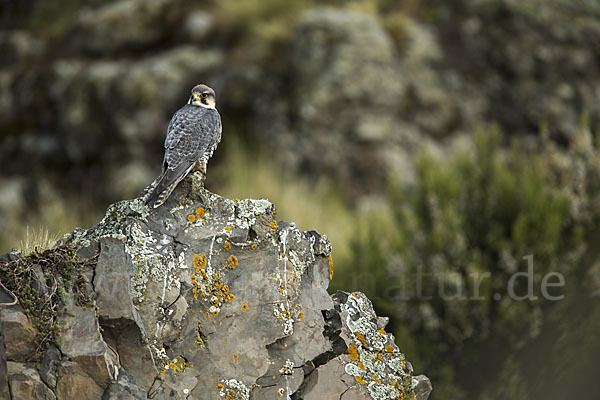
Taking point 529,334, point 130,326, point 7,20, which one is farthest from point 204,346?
point 7,20

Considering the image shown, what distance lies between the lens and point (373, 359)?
3080 mm

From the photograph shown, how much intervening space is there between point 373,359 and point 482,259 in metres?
3.70

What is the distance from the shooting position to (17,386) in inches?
93.7

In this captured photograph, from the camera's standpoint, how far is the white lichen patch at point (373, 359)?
9.86 ft

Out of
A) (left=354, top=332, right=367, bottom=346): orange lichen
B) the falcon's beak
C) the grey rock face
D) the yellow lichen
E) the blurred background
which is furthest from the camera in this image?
the grey rock face

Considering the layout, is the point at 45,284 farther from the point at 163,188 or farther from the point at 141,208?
the point at 163,188

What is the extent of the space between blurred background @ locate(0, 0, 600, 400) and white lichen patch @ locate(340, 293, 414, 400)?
137 inches

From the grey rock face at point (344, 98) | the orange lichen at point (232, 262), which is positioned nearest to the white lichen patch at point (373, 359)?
the orange lichen at point (232, 262)

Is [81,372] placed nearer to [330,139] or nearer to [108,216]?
[108,216]

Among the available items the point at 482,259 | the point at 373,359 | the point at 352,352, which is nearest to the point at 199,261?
the point at 352,352

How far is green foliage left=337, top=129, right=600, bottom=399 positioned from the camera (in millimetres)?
5688

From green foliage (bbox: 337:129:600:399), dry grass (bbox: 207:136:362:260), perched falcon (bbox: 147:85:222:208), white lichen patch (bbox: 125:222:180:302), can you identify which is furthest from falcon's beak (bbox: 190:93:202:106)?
dry grass (bbox: 207:136:362:260)

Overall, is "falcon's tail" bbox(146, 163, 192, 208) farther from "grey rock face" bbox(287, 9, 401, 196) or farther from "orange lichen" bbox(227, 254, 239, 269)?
"grey rock face" bbox(287, 9, 401, 196)

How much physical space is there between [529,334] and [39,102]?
896 centimetres
